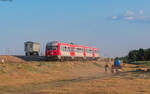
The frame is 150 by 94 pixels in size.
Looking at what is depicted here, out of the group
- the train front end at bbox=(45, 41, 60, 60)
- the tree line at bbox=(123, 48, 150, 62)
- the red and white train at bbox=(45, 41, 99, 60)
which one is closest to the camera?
the train front end at bbox=(45, 41, 60, 60)

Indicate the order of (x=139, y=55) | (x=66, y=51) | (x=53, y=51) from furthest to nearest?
(x=139, y=55)
(x=66, y=51)
(x=53, y=51)

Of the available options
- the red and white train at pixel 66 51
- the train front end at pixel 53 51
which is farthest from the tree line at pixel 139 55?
the train front end at pixel 53 51

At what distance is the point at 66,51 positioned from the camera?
42531 millimetres

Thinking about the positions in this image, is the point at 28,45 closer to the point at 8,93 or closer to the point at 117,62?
the point at 117,62

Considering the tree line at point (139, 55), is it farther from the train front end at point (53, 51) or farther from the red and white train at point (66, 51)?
the train front end at point (53, 51)

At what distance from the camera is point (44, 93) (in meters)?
11.9

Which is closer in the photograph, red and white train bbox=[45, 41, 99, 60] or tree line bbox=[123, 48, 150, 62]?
red and white train bbox=[45, 41, 99, 60]

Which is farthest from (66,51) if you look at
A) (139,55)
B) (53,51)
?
(139,55)

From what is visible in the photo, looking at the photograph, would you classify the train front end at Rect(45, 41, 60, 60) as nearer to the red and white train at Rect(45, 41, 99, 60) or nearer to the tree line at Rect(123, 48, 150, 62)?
the red and white train at Rect(45, 41, 99, 60)

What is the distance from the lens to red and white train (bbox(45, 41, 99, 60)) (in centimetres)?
3988

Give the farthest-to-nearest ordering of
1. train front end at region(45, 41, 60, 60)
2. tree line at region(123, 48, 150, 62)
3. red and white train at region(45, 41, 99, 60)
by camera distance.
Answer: tree line at region(123, 48, 150, 62) → red and white train at region(45, 41, 99, 60) → train front end at region(45, 41, 60, 60)

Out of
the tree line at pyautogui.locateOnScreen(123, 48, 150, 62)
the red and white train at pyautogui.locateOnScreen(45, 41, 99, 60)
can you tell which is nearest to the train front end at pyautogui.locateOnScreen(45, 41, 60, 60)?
the red and white train at pyautogui.locateOnScreen(45, 41, 99, 60)

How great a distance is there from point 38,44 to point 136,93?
155 ft

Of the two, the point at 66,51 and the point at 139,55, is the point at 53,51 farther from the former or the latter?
the point at 139,55
